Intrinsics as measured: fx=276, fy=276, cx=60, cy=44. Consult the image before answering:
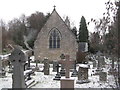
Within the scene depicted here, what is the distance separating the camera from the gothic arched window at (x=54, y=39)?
38.0 metres

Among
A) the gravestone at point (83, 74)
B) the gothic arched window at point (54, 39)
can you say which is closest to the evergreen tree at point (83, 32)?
the gothic arched window at point (54, 39)

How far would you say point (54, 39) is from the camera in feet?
125

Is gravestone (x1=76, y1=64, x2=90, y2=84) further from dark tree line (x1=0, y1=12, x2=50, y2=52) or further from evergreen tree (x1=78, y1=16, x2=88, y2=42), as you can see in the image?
dark tree line (x1=0, y1=12, x2=50, y2=52)

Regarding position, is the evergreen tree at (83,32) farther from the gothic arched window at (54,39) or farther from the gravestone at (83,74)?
the gravestone at (83,74)

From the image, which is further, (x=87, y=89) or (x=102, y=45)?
(x=87, y=89)

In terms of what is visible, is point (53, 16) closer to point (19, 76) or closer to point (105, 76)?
point (105, 76)

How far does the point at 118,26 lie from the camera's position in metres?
7.13

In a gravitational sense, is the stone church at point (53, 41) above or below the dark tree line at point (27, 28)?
below

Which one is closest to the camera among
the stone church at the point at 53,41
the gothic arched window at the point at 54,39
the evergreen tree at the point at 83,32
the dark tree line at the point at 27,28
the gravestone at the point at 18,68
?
the gravestone at the point at 18,68

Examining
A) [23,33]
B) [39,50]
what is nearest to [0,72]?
[39,50]

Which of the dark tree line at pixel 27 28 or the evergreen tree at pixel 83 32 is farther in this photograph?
the dark tree line at pixel 27 28

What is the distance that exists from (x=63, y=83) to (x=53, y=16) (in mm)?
27913

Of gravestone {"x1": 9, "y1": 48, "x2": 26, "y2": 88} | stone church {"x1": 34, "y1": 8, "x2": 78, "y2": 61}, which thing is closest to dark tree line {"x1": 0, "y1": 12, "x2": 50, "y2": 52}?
stone church {"x1": 34, "y1": 8, "x2": 78, "y2": 61}

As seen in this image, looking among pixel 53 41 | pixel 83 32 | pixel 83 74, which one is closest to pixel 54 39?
pixel 53 41
